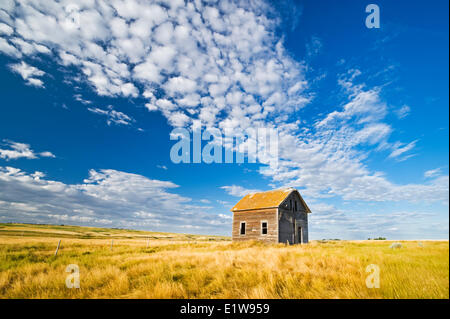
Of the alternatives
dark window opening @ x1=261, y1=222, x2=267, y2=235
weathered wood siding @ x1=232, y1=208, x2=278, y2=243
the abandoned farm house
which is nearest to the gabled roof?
the abandoned farm house

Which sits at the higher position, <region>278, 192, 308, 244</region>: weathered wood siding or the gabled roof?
the gabled roof

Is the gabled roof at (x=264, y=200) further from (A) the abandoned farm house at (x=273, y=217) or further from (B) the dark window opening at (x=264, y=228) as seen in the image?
(B) the dark window opening at (x=264, y=228)

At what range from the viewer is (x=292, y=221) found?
71.2 ft

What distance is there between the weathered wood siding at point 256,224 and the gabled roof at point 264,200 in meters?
0.52

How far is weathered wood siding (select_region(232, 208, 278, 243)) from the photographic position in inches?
775

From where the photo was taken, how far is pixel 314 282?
471 centimetres

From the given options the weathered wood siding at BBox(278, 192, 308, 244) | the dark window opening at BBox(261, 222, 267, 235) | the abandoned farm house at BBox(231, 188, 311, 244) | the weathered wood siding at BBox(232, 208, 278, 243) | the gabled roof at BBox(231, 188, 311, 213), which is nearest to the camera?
the weathered wood siding at BBox(232, 208, 278, 243)

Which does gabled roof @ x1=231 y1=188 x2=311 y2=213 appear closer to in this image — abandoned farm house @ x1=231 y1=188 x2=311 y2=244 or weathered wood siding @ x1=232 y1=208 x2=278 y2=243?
abandoned farm house @ x1=231 y1=188 x2=311 y2=244

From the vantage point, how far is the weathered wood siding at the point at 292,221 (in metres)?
20.1

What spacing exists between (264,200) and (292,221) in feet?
12.0

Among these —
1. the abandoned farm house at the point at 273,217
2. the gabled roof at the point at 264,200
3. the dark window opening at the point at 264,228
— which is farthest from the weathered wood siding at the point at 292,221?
the dark window opening at the point at 264,228

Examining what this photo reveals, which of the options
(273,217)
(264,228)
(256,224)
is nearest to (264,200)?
(273,217)

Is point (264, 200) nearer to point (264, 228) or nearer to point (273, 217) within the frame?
point (273, 217)
